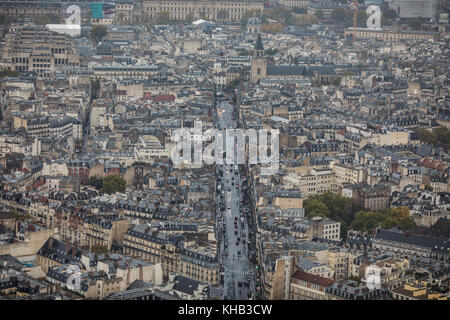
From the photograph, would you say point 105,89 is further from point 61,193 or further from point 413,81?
point 61,193

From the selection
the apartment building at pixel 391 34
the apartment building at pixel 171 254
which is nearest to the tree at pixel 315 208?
the apartment building at pixel 171 254

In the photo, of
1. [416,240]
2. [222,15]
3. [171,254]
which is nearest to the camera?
[171,254]

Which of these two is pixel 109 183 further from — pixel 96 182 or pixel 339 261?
pixel 339 261

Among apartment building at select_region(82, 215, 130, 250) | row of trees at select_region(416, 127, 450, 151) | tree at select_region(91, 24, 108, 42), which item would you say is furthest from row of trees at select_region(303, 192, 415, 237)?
tree at select_region(91, 24, 108, 42)

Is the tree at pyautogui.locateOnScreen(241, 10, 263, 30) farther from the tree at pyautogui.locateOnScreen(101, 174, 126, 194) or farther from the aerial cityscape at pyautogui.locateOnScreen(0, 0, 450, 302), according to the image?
the tree at pyautogui.locateOnScreen(101, 174, 126, 194)

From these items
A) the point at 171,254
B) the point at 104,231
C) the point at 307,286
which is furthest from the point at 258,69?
the point at 307,286

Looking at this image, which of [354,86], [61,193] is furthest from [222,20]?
[61,193]
